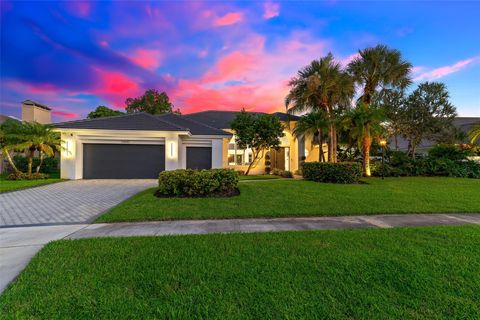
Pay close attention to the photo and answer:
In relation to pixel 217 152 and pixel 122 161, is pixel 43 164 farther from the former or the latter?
pixel 217 152

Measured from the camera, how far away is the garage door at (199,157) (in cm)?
1580

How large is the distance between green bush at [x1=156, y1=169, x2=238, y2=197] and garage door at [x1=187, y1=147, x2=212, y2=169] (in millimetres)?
7640

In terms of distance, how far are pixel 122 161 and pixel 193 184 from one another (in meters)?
8.95

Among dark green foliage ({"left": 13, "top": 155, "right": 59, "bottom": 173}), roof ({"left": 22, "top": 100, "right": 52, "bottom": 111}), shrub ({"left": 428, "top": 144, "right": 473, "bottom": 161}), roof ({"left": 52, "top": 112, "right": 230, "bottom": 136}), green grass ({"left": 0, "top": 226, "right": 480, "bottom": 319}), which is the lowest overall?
green grass ({"left": 0, "top": 226, "right": 480, "bottom": 319})

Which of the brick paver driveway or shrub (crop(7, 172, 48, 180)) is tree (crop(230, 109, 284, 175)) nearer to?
the brick paver driveway

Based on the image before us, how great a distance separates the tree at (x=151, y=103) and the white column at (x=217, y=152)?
74.6 feet

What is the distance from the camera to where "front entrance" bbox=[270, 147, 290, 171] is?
20125 mm

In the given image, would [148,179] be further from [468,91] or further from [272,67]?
[468,91]

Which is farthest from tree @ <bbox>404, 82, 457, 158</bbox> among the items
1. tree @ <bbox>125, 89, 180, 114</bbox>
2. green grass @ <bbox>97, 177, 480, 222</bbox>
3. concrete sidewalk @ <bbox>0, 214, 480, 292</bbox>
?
tree @ <bbox>125, 89, 180, 114</bbox>

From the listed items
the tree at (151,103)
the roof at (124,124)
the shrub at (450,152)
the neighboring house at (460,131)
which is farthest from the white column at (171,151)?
the tree at (151,103)

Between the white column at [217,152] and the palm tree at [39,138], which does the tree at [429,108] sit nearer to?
the white column at [217,152]

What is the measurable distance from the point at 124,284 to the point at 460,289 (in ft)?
13.3

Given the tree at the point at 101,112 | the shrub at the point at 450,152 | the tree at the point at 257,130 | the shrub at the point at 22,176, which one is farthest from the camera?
the tree at the point at 101,112

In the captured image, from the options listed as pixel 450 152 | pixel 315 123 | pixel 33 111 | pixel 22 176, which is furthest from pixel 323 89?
pixel 33 111
